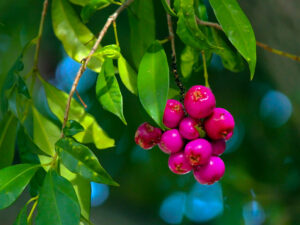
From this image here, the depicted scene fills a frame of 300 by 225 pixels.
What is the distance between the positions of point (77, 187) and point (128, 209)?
4.60ft

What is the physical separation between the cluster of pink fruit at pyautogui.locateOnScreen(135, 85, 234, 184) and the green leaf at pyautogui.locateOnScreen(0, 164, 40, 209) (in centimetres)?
24

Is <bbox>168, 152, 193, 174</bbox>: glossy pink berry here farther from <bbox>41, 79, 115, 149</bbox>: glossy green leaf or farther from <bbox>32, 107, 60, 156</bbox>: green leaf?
<bbox>32, 107, 60, 156</bbox>: green leaf

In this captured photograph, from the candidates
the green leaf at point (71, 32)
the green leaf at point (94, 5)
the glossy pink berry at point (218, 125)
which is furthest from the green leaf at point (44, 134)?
the glossy pink berry at point (218, 125)

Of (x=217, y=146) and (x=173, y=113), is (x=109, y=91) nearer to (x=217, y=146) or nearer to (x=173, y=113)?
(x=173, y=113)

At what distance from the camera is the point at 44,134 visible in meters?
1.17

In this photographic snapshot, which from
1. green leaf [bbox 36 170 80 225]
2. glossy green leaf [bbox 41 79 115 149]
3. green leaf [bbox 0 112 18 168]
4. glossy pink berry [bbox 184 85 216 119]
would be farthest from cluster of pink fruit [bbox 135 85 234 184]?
green leaf [bbox 0 112 18 168]

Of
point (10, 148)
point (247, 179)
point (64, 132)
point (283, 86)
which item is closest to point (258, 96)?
point (247, 179)

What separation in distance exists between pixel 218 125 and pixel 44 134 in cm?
42

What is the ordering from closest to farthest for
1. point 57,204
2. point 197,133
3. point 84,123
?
point 57,204 → point 197,133 → point 84,123

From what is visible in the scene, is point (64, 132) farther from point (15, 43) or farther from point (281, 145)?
point (281, 145)

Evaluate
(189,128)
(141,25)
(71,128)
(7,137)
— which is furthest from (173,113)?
(7,137)

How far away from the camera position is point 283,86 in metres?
1.72

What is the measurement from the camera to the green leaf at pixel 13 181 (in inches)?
35.4

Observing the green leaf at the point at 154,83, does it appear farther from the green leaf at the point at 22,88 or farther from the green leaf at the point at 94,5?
the green leaf at the point at 22,88
